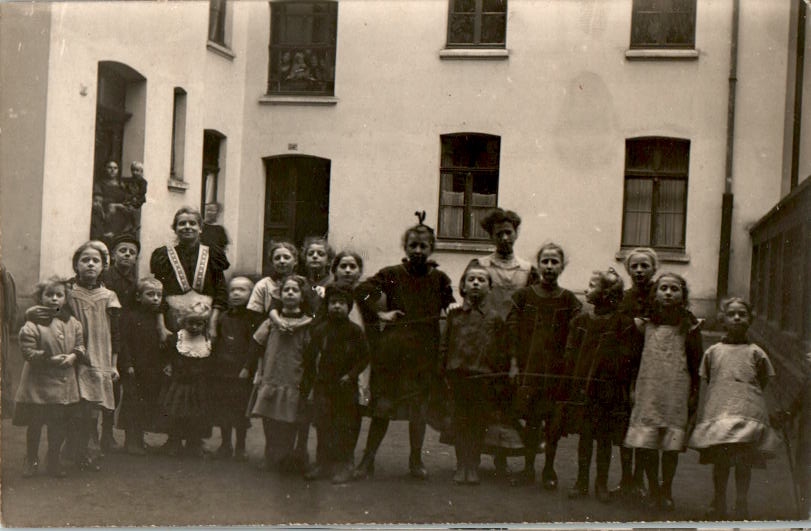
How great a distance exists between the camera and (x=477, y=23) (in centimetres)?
513

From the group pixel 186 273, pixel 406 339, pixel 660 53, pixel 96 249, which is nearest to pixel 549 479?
pixel 406 339

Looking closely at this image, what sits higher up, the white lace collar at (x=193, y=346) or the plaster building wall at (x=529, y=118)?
the plaster building wall at (x=529, y=118)

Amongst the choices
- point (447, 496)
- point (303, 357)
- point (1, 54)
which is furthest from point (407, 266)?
point (1, 54)

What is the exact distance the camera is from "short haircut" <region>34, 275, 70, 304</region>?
16.4 feet

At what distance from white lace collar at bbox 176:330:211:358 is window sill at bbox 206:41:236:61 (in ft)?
4.84

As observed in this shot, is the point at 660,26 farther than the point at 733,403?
Yes

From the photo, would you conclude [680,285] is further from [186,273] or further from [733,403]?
[186,273]

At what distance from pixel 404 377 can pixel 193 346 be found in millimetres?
1067

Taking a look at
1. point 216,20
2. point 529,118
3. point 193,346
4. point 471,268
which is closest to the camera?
point 471,268

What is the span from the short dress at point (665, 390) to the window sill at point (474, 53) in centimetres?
158

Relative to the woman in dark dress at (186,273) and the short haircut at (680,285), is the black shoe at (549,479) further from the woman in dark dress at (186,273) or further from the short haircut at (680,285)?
the woman in dark dress at (186,273)

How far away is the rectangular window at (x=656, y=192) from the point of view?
16.4ft

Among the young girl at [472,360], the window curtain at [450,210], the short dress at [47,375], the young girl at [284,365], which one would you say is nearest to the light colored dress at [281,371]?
the young girl at [284,365]

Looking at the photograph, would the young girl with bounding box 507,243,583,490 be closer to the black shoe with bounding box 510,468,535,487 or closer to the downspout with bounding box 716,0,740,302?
the black shoe with bounding box 510,468,535,487
